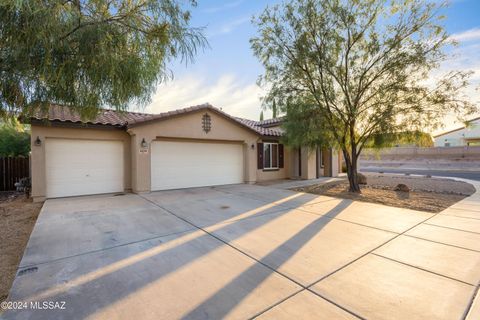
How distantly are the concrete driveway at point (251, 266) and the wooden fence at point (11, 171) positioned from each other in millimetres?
6724

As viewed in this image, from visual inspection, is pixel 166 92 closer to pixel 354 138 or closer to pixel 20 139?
pixel 354 138

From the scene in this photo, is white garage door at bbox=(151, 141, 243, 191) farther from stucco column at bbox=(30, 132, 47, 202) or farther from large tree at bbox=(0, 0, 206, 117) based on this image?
large tree at bbox=(0, 0, 206, 117)

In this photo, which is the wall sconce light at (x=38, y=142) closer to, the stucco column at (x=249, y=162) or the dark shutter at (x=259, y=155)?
the stucco column at (x=249, y=162)

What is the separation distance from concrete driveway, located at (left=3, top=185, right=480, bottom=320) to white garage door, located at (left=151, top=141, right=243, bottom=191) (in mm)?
4110

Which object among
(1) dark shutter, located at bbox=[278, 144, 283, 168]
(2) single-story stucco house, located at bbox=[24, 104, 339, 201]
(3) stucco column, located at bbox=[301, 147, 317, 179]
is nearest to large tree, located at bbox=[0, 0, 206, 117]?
(2) single-story stucco house, located at bbox=[24, 104, 339, 201]

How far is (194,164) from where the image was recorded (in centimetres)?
1129

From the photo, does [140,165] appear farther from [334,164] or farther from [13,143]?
[334,164]

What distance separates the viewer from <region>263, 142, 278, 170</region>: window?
14.2m

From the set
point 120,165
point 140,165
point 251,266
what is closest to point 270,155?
point 140,165

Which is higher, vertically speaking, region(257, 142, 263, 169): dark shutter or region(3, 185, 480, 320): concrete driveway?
region(257, 142, 263, 169): dark shutter

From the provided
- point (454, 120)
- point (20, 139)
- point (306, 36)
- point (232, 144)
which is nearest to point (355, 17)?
point (306, 36)

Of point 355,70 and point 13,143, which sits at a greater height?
point 355,70

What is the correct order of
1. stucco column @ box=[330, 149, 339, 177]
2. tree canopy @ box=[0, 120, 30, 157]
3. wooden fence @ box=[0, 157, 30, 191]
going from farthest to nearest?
Result: stucco column @ box=[330, 149, 339, 177]
tree canopy @ box=[0, 120, 30, 157]
wooden fence @ box=[0, 157, 30, 191]

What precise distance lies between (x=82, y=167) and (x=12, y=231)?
13.5ft
